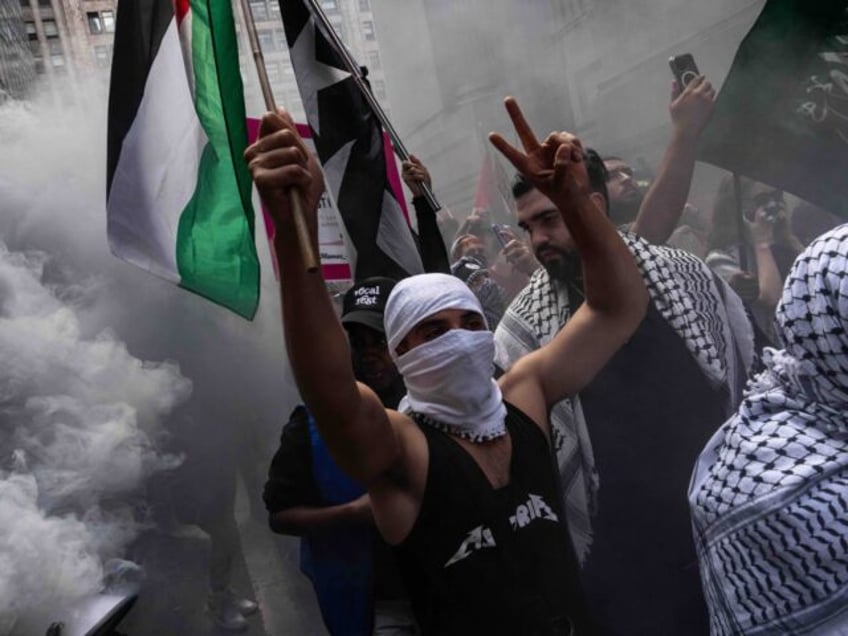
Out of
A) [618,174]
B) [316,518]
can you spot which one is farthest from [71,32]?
[316,518]

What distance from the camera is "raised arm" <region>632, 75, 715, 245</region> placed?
8.71 feet

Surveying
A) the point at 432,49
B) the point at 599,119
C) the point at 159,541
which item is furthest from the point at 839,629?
the point at 432,49

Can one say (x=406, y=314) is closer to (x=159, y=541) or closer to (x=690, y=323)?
(x=690, y=323)

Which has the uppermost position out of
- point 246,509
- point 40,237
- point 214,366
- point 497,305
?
point 40,237

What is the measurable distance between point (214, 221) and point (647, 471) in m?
1.39

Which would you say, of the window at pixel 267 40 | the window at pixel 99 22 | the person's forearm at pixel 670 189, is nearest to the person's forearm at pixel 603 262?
the person's forearm at pixel 670 189

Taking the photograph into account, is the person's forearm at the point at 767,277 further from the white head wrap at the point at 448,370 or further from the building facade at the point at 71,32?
the building facade at the point at 71,32

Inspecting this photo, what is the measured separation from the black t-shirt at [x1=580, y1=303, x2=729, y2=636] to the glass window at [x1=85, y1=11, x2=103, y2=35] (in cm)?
3102

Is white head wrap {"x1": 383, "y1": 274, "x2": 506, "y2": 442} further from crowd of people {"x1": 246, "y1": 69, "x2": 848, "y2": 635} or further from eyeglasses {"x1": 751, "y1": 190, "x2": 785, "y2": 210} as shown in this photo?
eyeglasses {"x1": 751, "y1": 190, "x2": 785, "y2": 210}

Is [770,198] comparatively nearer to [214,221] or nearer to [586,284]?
[586,284]

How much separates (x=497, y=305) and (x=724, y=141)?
1423 millimetres

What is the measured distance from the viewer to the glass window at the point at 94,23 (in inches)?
1168

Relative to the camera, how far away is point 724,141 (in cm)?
283

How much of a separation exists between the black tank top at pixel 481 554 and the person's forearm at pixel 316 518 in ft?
1.85
